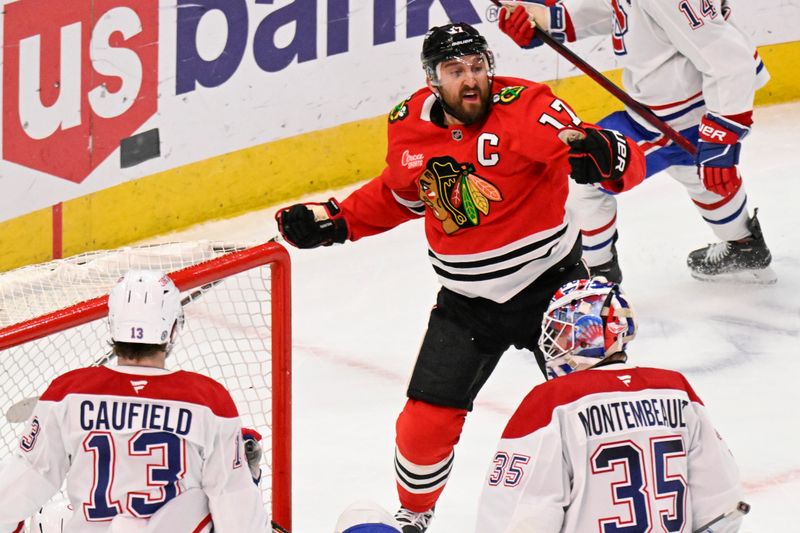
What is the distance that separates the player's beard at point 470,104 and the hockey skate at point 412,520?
947 millimetres

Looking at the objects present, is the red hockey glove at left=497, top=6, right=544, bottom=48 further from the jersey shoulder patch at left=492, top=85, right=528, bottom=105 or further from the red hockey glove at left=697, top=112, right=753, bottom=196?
the jersey shoulder patch at left=492, top=85, right=528, bottom=105

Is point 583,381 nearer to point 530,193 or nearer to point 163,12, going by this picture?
point 530,193

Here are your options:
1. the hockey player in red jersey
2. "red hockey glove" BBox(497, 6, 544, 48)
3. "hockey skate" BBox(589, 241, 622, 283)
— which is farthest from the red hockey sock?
"red hockey glove" BBox(497, 6, 544, 48)

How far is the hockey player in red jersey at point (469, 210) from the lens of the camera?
310cm

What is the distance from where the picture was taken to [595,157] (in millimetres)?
3047

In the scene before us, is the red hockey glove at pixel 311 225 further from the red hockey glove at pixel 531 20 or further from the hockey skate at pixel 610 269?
the hockey skate at pixel 610 269

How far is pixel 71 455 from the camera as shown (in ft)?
8.23

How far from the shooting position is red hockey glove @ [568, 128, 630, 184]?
305 centimetres

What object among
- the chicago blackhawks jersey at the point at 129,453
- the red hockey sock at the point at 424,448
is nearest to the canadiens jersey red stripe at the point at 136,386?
the chicago blackhawks jersey at the point at 129,453

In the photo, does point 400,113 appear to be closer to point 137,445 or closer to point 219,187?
point 137,445

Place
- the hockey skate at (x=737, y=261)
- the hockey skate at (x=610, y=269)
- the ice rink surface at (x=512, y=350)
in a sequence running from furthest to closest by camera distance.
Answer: the hockey skate at (x=737, y=261), the hockey skate at (x=610, y=269), the ice rink surface at (x=512, y=350)

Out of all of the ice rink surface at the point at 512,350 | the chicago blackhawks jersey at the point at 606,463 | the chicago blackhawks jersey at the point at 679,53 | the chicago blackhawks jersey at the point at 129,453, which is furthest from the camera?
the chicago blackhawks jersey at the point at 679,53

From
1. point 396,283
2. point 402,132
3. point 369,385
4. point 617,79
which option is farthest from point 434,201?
point 617,79

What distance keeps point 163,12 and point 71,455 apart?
2737 millimetres
